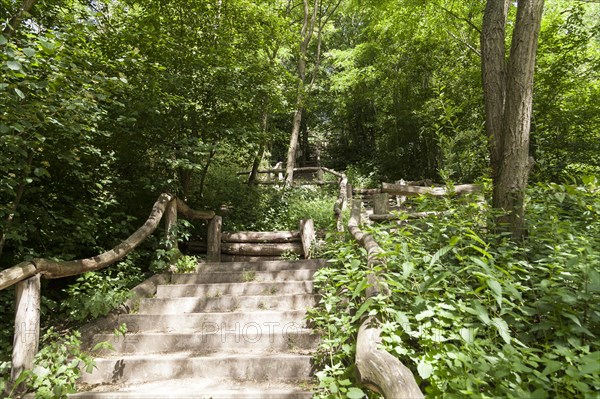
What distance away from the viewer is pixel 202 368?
3184mm

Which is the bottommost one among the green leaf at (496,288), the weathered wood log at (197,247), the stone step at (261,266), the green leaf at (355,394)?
the stone step at (261,266)

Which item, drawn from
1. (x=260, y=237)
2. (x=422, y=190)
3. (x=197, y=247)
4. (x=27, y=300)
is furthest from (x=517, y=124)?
(x=197, y=247)

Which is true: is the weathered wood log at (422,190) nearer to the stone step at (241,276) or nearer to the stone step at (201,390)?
the stone step at (241,276)

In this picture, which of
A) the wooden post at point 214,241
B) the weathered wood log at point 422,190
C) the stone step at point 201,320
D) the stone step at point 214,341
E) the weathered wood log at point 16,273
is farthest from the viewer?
the wooden post at point 214,241

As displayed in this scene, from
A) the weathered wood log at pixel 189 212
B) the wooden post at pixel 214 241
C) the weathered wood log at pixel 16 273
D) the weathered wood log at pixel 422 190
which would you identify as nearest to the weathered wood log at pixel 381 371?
the weathered wood log at pixel 422 190

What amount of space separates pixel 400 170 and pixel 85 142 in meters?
16.4

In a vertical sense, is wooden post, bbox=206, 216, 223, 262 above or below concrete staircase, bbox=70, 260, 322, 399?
above

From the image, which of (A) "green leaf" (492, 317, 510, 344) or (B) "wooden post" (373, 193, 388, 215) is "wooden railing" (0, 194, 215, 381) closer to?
(A) "green leaf" (492, 317, 510, 344)

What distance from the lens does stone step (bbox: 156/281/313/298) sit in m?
4.58

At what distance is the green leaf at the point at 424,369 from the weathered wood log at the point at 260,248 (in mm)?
4661

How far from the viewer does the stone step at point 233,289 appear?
4.58m

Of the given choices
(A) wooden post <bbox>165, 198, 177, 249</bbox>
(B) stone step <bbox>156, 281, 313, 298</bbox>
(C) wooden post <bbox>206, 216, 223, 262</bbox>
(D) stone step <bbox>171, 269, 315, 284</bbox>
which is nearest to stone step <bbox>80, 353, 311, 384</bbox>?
(B) stone step <bbox>156, 281, 313, 298</bbox>

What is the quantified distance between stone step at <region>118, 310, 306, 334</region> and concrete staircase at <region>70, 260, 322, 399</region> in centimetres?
1

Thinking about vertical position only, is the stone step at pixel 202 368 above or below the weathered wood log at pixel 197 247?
below
